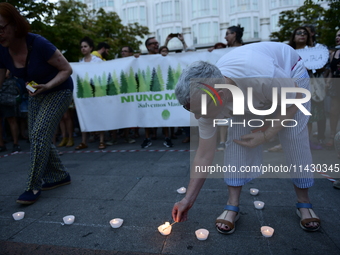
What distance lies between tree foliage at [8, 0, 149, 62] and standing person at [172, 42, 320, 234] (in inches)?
434

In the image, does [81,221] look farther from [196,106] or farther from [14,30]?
[14,30]

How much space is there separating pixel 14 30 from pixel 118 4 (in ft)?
124

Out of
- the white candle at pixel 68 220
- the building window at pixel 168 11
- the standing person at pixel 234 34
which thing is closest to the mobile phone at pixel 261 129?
the white candle at pixel 68 220

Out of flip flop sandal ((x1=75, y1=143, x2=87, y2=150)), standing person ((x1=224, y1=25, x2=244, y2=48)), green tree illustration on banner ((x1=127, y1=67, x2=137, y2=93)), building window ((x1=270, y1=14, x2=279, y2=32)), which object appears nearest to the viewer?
standing person ((x1=224, y1=25, x2=244, y2=48))

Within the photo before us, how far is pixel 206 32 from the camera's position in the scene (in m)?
33.3

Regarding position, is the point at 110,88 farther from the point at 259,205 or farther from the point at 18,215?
the point at 259,205

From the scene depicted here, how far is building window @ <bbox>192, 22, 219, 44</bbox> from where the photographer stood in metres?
33.2

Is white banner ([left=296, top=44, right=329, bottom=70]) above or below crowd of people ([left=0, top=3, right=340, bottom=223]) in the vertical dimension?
above

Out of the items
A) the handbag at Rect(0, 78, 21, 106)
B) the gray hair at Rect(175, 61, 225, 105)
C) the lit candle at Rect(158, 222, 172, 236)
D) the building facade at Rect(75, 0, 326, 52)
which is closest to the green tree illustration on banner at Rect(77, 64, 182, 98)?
the handbag at Rect(0, 78, 21, 106)

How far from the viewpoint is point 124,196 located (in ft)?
10.2

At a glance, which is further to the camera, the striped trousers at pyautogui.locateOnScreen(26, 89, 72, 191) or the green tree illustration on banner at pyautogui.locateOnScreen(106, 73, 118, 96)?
the green tree illustration on banner at pyautogui.locateOnScreen(106, 73, 118, 96)

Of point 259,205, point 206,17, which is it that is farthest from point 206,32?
point 259,205

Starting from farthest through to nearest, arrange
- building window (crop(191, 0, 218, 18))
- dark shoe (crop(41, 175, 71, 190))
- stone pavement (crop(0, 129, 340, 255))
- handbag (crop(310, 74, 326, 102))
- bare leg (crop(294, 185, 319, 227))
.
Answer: building window (crop(191, 0, 218, 18)) < handbag (crop(310, 74, 326, 102)) < dark shoe (crop(41, 175, 71, 190)) < bare leg (crop(294, 185, 319, 227)) < stone pavement (crop(0, 129, 340, 255))

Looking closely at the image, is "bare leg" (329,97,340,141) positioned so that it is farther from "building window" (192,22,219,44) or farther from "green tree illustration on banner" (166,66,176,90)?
"building window" (192,22,219,44)
